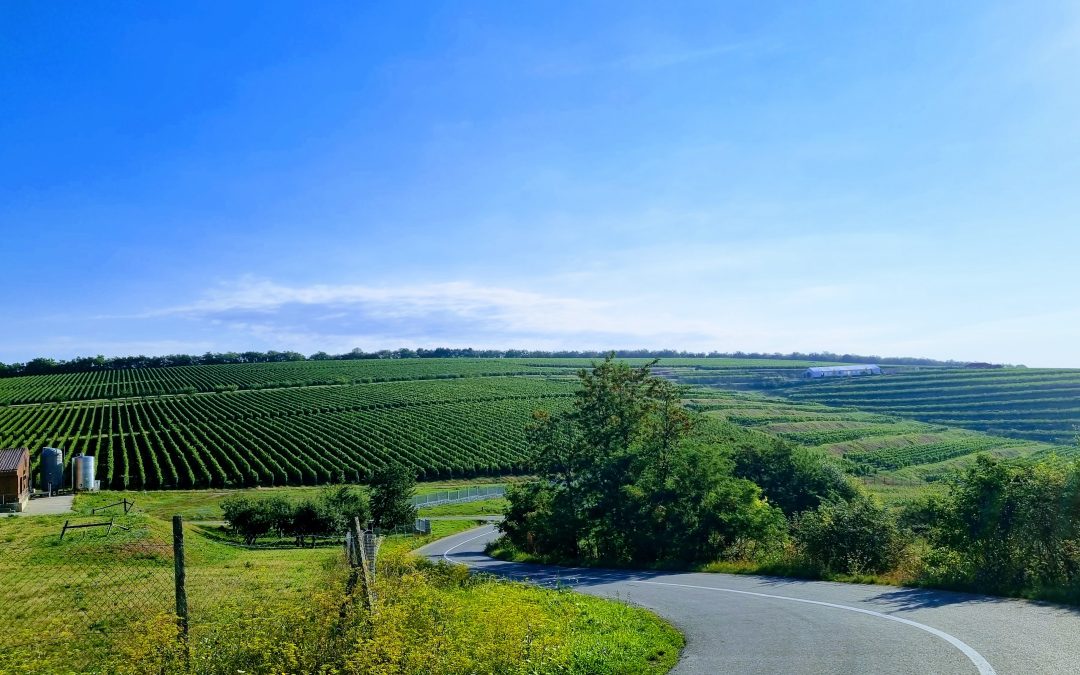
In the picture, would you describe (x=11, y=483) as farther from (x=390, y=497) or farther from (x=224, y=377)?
(x=224, y=377)

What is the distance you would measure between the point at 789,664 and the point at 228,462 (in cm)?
6691

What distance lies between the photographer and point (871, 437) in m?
92.1

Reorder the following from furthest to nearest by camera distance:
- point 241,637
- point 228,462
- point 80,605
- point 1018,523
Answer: point 228,462, point 80,605, point 1018,523, point 241,637

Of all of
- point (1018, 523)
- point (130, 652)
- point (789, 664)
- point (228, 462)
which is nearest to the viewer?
point (130, 652)

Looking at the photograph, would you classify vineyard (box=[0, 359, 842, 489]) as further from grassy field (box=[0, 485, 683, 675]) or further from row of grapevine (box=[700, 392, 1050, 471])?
grassy field (box=[0, 485, 683, 675])

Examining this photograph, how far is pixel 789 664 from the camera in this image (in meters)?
8.37

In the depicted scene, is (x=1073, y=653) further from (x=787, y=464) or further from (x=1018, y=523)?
(x=787, y=464)

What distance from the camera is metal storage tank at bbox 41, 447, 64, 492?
48844 mm

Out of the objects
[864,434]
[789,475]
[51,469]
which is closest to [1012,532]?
[789,475]

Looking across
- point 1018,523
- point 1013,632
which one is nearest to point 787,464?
point 1018,523

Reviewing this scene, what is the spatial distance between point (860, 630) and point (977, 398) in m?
125

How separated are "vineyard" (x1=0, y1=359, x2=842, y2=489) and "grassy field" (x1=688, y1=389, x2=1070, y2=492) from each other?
29.6 m

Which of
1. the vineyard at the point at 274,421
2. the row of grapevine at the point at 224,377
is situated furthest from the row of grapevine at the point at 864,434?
the row of grapevine at the point at 224,377

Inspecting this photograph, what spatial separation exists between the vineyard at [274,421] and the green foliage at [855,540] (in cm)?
4483
